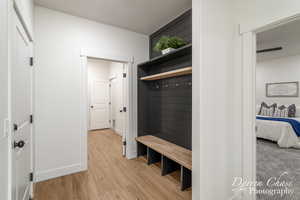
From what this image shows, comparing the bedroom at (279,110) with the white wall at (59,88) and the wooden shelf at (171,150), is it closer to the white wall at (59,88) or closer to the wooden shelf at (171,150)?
the wooden shelf at (171,150)

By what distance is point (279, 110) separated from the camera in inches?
178

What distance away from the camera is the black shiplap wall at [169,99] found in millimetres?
2340

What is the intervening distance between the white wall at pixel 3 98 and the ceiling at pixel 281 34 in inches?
178

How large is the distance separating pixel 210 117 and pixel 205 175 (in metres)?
0.62

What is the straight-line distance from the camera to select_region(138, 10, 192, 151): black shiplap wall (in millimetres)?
2340

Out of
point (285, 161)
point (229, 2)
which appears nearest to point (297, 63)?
point (285, 161)

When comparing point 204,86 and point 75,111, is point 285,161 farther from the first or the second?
point 75,111

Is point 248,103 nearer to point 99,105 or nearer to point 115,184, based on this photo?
point 115,184

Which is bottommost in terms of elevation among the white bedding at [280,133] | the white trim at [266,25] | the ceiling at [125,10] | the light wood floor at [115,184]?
the light wood floor at [115,184]

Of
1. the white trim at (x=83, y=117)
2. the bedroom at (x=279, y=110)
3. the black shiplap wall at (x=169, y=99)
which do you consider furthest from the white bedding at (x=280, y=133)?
the white trim at (x=83, y=117)

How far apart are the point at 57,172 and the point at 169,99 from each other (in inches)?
91.4

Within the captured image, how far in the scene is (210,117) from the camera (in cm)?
151

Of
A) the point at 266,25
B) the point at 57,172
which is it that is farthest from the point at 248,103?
the point at 57,172

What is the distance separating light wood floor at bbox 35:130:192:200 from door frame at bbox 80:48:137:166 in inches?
11.9
